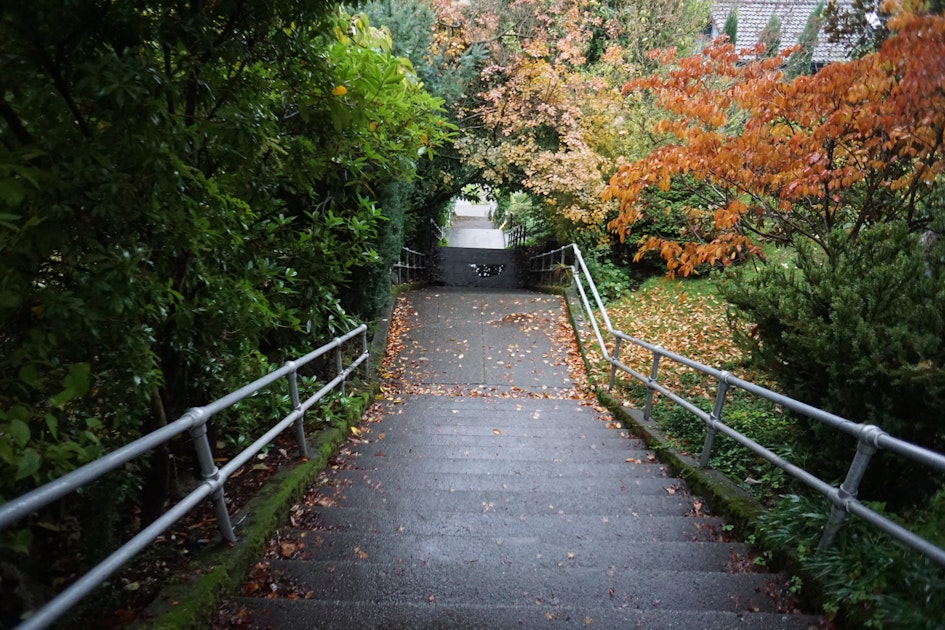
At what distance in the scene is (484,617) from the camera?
2.12 m

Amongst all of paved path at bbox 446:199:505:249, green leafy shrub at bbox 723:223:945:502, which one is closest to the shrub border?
green leafy shrub at bbox 723:223:945:502

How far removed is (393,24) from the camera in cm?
686

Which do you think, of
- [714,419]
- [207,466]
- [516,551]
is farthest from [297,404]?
[714,419]

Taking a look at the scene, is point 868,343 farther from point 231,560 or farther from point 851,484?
point 231,560

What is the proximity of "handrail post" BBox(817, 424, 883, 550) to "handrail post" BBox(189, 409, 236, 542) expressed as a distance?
279 cm

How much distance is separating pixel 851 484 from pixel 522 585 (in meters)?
1.54

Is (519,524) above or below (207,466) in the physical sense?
below

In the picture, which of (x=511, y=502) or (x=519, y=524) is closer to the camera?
(x=519, y=524)

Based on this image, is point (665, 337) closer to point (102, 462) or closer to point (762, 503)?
point (762, 503)

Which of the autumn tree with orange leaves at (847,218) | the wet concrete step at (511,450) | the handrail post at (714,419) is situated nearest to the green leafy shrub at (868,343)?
the autumn tree with orange leaves at (847,218)

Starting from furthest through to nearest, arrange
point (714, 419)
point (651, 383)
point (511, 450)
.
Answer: point (651, 383)
point (511, 450)
point (714, 419)

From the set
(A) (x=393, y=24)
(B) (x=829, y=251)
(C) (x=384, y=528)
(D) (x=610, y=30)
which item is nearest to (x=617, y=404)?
(B) (x=829, y=251)

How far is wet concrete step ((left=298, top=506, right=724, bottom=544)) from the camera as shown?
9.65 feet

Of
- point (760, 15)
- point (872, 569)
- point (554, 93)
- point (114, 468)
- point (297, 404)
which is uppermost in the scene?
point (760, 15)
